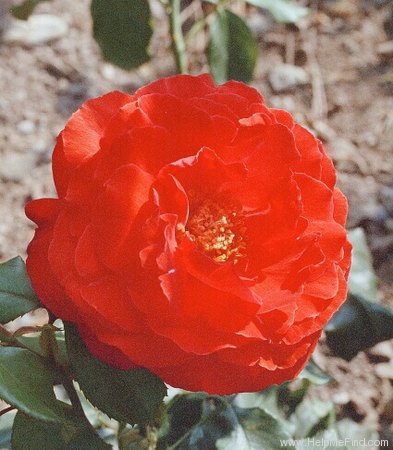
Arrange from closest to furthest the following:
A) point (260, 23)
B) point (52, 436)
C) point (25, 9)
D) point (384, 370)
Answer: point (52, 436), point (25, 9), point (384, 370), point (260, 23)

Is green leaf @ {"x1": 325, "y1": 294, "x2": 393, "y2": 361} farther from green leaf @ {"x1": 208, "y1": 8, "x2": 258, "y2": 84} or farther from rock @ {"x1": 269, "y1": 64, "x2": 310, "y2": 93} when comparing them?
rock @ {"x1": 269, "y1": 64, "x2": 310, "y2": 93}

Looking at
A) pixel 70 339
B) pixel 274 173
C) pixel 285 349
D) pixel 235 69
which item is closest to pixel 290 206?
pixel 274 173

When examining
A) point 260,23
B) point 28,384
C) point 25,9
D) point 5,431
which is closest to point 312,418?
point 5,431

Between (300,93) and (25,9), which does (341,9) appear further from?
(25,9)

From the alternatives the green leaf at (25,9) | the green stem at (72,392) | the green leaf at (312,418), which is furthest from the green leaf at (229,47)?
the green stem at (72,392)

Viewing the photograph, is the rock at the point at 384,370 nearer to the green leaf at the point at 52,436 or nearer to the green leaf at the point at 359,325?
the green leaf at the point at 359,325

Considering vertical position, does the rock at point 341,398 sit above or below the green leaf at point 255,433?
below
